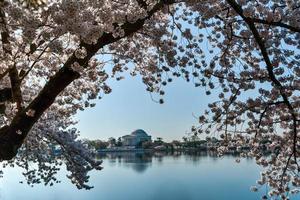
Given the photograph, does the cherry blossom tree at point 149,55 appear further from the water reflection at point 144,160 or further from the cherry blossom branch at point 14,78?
the water reflection at point 144,160

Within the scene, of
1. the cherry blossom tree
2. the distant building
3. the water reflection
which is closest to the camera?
the cherry blossom tree

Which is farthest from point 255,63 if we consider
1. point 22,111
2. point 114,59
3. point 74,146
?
point 74,146

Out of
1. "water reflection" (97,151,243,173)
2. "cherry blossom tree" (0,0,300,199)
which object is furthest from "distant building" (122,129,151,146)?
"cherry blossom tree" (0,0,300,199)

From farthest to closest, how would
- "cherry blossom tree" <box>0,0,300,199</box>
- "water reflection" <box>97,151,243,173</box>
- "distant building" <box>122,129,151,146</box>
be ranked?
1. "distant building" <box>122,129,151,146</box>
2. "water reflection" <box>97,151,243,173</box>
3. "cherry blossom tree" <box>0,0,300,199</box>

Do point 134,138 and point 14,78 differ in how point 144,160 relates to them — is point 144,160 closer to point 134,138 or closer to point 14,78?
point 134,138

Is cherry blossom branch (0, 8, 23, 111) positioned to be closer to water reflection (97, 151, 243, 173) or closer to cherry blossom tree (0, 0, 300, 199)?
cherry blossom tree (0, 0, 300, 199)

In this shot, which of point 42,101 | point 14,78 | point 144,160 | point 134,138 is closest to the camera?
point 42,101

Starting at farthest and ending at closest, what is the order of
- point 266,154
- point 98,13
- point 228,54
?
point 266,154 < point 228,54 < point 98,13

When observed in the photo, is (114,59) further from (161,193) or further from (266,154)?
(161,193)

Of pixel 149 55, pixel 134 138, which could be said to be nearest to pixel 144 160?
pixel 134 138

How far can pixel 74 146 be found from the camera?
35.6ft

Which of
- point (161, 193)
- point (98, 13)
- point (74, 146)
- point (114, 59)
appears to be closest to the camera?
point (98, 13)

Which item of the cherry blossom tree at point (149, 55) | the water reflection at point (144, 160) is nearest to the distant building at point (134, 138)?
the water reflection at point (144, 160)

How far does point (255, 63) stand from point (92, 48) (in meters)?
2.68
